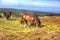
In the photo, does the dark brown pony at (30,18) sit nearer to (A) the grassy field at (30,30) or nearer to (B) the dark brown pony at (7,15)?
(A) the grassy field at (30,30)

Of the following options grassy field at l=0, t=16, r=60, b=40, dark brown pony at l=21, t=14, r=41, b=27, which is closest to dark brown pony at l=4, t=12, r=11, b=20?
grassy field at l=0, t=16, r=60, b=40

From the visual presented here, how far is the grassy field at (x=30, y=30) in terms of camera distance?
7.44 feet

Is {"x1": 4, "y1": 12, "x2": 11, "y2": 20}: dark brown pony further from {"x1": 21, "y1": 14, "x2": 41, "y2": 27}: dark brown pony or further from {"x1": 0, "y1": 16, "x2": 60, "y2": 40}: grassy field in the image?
{"x1": 21, "y1": 14, "x2": 41, "y2": 27}: dark brown pony

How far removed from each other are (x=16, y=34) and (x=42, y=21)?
1.57 feet

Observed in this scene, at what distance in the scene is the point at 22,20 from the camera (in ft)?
7.84

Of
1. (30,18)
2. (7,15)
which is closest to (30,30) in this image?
(30,18)

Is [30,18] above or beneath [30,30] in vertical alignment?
above

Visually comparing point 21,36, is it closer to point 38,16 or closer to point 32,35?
point 32,35

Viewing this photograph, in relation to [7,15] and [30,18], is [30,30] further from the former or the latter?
[7,15]

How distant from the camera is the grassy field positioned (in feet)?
7.44

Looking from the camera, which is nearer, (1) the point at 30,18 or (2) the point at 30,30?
(2) the point at 30,30

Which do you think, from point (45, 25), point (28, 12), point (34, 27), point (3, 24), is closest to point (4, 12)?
point (3, 24)

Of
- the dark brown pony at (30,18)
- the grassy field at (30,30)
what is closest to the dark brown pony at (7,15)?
the grassy field at (30,30)

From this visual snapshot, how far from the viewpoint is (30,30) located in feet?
7.56
